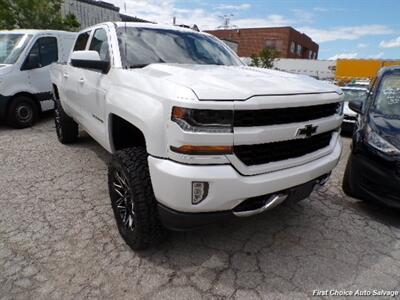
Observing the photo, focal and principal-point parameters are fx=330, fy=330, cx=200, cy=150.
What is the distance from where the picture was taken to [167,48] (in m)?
3.42

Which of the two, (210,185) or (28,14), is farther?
(28,14)

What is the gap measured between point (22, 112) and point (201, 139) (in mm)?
6157

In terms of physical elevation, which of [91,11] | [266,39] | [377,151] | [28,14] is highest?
[266,39]

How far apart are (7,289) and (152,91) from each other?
1697 millimetres

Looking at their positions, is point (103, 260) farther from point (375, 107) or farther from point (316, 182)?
point (375, 107)

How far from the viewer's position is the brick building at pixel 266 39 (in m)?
50.6

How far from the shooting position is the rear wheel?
22.1 feet

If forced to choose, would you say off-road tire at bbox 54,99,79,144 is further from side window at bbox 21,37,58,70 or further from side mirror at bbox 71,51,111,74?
side mirror at bbox 71,51,111,74

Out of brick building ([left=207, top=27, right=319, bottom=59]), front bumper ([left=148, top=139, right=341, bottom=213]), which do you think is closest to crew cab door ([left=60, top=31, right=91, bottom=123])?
front bumper ([left=148, top=139, right=341, bottom=213])

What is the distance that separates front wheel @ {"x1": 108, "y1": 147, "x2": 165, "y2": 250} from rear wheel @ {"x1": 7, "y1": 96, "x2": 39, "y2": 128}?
504 cm

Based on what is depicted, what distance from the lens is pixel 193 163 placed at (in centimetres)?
206

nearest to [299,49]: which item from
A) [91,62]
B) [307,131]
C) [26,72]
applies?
[26,72]

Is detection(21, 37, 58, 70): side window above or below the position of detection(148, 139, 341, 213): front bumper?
above

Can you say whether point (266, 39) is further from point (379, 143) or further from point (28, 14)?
point (379, 143)
